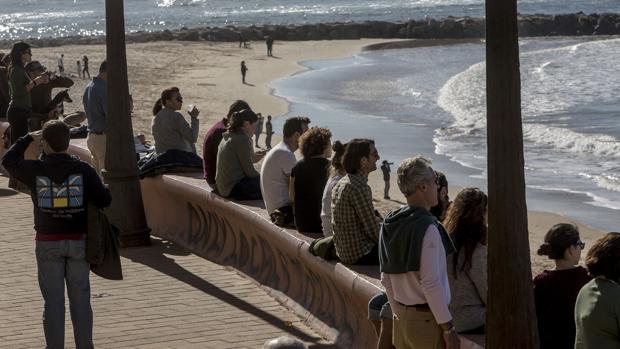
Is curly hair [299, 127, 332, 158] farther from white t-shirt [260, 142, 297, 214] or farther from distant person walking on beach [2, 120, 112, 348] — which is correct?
distant person walking on beach [2, 120, 112, 348]

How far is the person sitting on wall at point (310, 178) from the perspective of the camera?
28.9ft

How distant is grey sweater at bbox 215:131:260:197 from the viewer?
10.3 metres

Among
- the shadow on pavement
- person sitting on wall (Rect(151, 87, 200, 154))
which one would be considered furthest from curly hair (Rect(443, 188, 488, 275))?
person sitting on wall (Rect(151, 87, 200, 154))

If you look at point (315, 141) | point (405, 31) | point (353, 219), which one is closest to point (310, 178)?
point (315, 141)

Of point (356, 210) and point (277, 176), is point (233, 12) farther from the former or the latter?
point (356, 210)

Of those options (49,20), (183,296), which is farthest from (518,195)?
(49,20)

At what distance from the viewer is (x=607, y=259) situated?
5.21 metres

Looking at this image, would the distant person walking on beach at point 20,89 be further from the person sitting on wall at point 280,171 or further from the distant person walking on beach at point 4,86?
the person sitting on wall at point 280,171

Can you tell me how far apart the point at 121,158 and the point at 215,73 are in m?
39.5

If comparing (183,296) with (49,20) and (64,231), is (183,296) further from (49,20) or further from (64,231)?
(49,20)

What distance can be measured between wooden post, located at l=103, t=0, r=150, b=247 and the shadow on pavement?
19 centimetres

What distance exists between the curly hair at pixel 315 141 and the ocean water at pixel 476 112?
32.8 feet

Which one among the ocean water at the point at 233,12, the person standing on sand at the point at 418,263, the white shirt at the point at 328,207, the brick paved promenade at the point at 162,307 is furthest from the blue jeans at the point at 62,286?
the ocean water at the point at 233,12

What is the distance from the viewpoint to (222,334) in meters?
8.25
